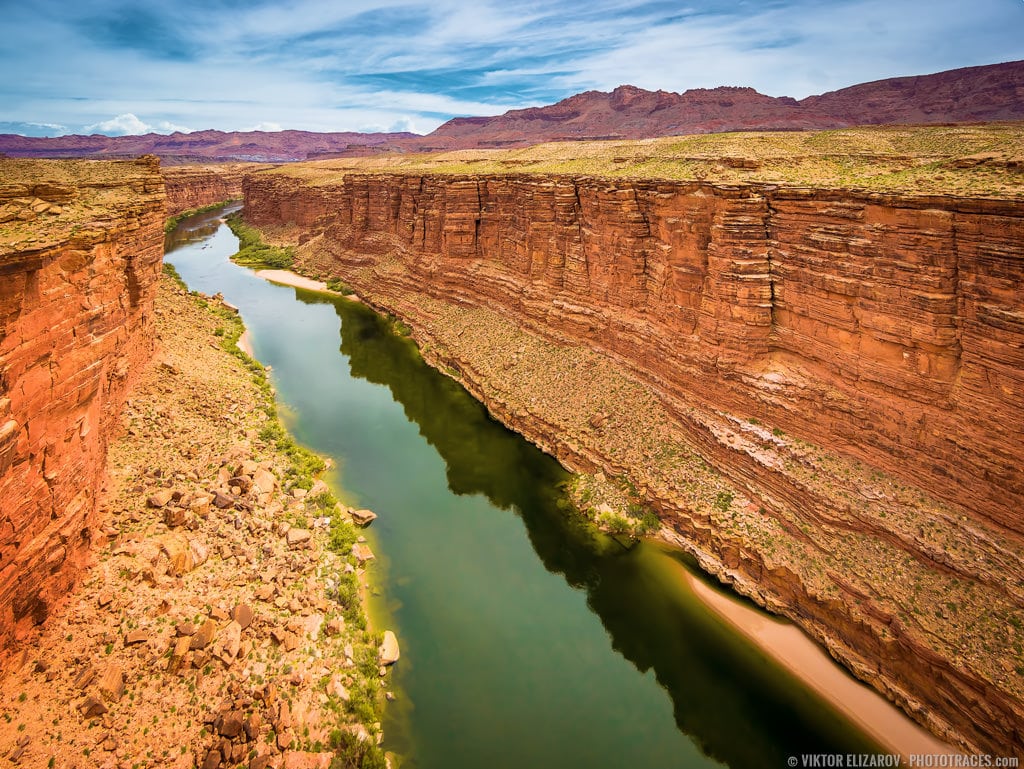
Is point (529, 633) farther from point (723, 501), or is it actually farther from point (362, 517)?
point (723, 501)

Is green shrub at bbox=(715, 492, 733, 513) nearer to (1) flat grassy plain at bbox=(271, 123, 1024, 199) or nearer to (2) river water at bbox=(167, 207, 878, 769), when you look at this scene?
(2) river water at bbox=(167, 207, 878, 769)

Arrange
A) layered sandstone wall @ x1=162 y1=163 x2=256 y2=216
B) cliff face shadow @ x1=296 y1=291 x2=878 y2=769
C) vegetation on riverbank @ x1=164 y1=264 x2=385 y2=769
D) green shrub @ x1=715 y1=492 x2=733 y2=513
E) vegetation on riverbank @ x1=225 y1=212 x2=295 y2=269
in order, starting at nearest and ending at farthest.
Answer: vegetation on riverbank @ x1=164 y1=264 x2=385 y2=769
cliff face shadow @ x1=296 y1=291 x2=878 y2=769
green shrub @ x1=715 y1=492 x2=733 y2=513
vegetation on riverbank @ x1=225 y1=212 x2=295 y2=269
layered sandstone wall @ x1=162 y1=163 x2=256 y2=216

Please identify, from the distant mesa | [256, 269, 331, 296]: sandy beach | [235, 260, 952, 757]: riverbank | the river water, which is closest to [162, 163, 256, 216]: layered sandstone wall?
[256, 269, 331, 296]: sandy beach

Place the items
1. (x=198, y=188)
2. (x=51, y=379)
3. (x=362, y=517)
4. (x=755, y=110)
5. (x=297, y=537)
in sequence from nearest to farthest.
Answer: (x=51, y=379) < (x=297, y=537) < (x=362, y=517) < (x=198, y=188) < (x=755, y=110)

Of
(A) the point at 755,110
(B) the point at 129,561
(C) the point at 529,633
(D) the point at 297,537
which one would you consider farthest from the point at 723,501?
(A) the point at 755,110

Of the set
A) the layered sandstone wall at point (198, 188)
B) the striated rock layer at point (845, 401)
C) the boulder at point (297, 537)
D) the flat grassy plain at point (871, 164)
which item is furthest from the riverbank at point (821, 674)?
the layered sandstone wall at point (198, 188)

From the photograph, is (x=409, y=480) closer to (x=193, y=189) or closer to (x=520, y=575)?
(x=520, y=575)
